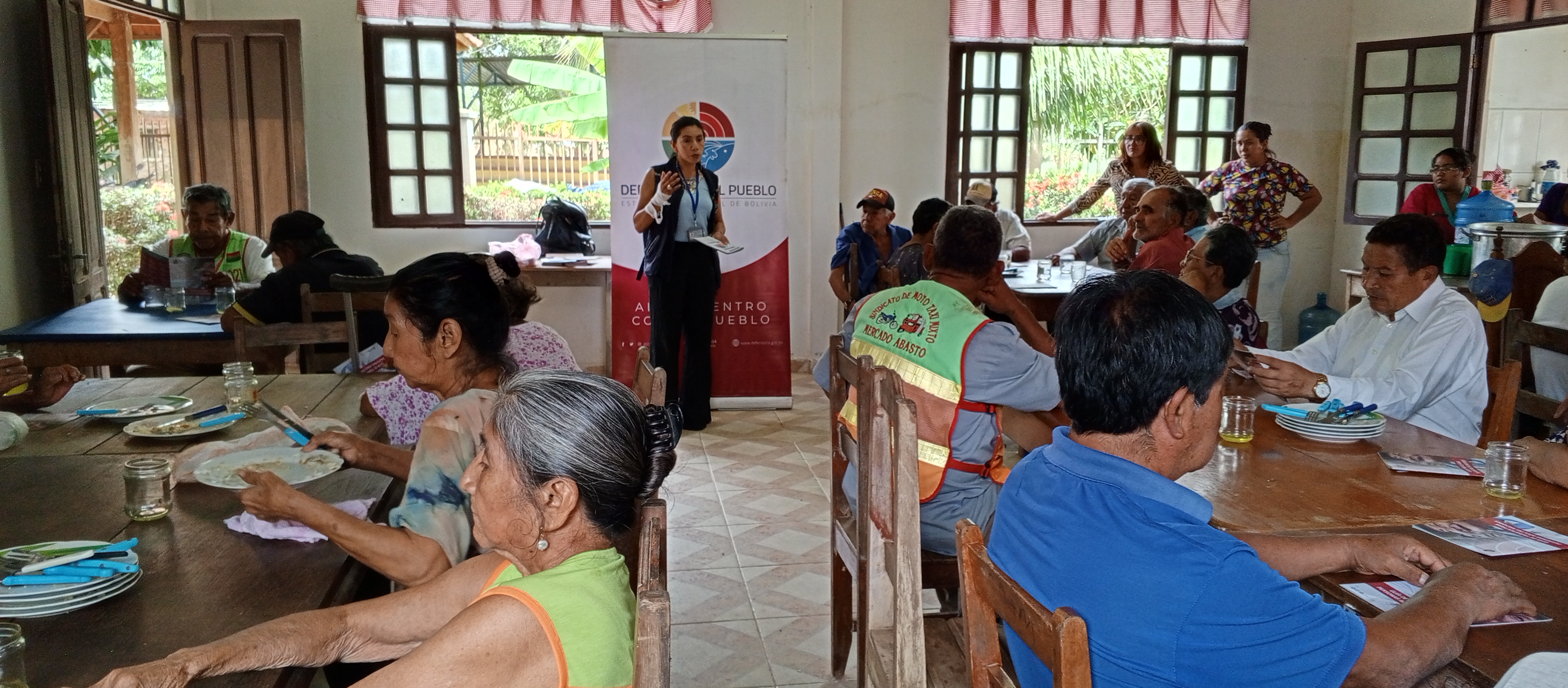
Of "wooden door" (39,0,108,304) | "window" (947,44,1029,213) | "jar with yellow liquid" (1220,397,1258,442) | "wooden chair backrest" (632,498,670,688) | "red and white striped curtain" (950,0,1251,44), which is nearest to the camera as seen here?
"wooden chair backrest" (632,498,670,688)

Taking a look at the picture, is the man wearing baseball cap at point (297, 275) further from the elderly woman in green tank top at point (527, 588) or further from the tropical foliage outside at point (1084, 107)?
the tropical foliage outside at point (1084, 107)

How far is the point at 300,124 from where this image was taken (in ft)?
20.4

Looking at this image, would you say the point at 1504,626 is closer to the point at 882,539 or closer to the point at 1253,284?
the point at 882,539

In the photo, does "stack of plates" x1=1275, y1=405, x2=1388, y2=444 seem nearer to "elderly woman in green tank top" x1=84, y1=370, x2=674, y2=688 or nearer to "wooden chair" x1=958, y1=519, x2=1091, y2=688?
"wooden chair" x1=958, y1=519, x2=1091, y2=688

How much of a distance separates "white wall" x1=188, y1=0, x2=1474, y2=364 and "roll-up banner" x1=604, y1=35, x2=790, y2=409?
1185 millimetres

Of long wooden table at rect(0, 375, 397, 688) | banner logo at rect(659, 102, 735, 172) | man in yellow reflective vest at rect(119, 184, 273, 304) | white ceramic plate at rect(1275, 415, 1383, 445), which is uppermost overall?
banner logo at rect(659, 102, 735, 172)

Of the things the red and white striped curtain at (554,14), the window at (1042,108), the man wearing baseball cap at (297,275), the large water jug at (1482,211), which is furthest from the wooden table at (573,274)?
the large water jug at (1482,211)

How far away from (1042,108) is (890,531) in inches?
274

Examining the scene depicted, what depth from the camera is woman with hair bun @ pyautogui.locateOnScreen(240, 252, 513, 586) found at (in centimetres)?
174

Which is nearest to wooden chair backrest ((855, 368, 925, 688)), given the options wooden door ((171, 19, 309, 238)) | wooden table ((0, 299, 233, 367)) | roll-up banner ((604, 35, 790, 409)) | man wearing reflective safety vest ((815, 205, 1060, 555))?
man wearing reflective safety vest ((815, 205, 1060, 555))

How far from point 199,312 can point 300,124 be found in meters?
2.16

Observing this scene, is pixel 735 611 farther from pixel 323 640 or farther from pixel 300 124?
pixel 300 124

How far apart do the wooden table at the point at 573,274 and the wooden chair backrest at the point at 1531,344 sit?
4293 millimetres

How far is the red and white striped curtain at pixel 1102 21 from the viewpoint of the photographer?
6.94 m
